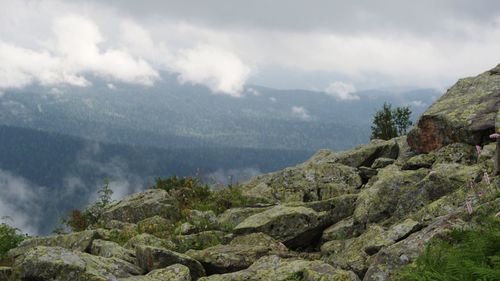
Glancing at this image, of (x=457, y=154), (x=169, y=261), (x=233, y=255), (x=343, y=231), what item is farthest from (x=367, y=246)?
(x=457, y=154)

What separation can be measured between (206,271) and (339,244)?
4.05 meters

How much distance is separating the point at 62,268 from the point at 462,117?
17.3m

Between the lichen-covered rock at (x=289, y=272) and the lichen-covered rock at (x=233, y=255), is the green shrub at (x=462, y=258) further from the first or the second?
the lichen-covered rock at (x=233, y=255)

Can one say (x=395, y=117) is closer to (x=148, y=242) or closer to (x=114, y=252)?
(x=148, y=242)

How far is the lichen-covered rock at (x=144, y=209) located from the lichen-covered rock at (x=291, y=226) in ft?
23.3

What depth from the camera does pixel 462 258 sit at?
27.1 ft

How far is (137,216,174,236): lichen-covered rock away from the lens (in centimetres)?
1950

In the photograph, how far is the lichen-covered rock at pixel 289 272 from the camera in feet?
34.7

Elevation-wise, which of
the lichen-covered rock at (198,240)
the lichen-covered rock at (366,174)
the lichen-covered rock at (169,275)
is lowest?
the lichen-covered rock at (169,275)

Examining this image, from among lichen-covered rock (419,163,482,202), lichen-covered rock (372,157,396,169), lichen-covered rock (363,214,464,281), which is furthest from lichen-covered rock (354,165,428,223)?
lichen-covered rock (372,157,396,169)

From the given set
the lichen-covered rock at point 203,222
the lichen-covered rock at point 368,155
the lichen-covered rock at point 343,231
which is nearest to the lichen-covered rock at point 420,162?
the lichen-covered rock at point 368,155

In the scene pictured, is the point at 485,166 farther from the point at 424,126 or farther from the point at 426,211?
the point at 424,126

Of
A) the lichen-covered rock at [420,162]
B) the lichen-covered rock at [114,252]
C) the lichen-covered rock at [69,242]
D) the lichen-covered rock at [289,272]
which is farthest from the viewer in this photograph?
the lichen-covered rock at [420,162]

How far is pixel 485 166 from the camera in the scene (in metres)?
15.5
